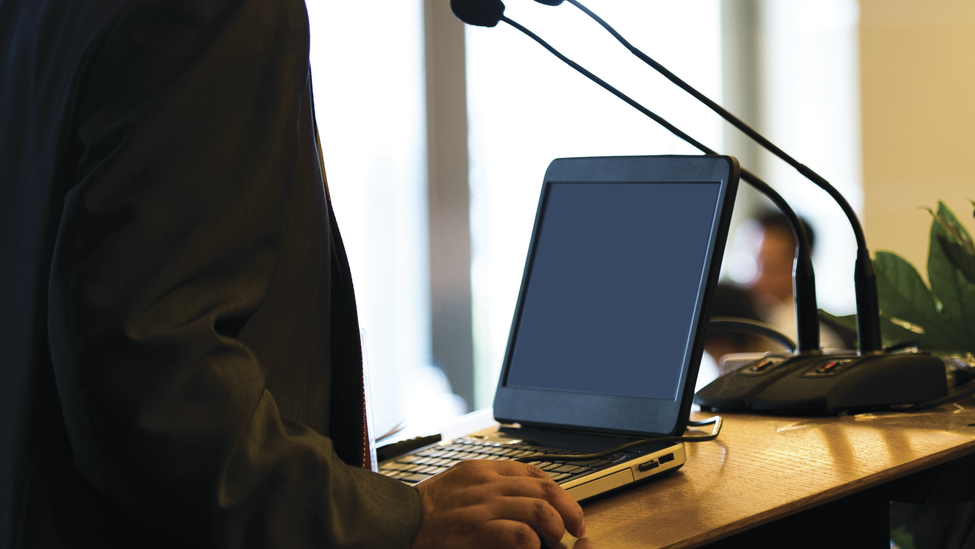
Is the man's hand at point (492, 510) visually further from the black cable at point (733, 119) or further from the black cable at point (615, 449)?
the black cable at point (733, 119)

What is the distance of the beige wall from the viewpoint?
13.4ft

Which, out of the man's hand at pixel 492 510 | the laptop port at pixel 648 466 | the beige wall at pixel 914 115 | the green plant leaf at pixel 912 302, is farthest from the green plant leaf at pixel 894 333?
the beige wall at pixel 914 115

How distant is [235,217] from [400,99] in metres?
2.71

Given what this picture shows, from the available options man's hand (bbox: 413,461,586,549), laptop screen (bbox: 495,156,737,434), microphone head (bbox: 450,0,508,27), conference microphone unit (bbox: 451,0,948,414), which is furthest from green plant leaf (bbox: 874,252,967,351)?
man's hand (bbox: 413,461,586,549)

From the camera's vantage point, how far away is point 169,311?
49cm

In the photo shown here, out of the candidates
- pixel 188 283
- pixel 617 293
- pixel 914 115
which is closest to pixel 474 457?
pixel 617 293

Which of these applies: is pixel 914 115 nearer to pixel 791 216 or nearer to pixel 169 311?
pixel 791 216

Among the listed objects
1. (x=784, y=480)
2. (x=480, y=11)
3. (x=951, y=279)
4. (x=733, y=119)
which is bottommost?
(x=784, y=480)

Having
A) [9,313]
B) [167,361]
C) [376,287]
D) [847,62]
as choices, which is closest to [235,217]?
[167,361]

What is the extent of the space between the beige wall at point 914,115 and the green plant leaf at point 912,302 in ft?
9.95

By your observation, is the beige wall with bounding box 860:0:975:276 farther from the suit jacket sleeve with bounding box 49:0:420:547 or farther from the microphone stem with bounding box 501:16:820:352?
the suit jacket sleeve with bounding box 49:0:420:547

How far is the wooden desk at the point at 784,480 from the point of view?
2.11 ft

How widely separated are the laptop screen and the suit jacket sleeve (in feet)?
1.31

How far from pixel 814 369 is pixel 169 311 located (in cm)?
83
